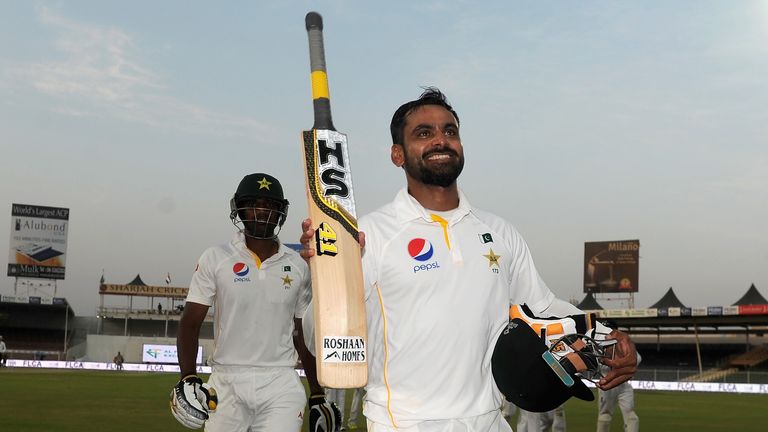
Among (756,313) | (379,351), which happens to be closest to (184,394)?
(379,351)

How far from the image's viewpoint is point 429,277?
308 centimetres

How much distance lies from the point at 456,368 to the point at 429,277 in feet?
1.14

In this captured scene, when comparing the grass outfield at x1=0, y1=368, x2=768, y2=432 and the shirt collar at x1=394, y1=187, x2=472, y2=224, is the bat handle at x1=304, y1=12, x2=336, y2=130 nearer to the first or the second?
the shirt collar at x1=394, y1=187, x2=472, y2=224

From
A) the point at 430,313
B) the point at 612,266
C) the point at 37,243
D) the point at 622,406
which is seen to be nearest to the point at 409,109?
the point at 430,313

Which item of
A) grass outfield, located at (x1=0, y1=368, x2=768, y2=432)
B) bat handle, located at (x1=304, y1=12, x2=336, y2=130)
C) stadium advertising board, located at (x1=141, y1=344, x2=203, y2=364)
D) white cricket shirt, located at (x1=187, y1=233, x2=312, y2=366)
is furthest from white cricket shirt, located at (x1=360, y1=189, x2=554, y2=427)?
stadium advertising board, located at (x1=141, y1=344, x2=203, y2=364)

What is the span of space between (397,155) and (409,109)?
19 cm

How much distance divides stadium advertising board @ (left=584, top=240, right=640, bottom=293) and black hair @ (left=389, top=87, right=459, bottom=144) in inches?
2201

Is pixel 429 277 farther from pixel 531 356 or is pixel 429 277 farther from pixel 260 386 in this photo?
pixel 260 386

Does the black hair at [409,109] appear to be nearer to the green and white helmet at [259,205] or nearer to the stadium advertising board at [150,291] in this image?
the green and white helmet at [259,205]

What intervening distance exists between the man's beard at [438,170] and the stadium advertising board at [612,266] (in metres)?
56.0

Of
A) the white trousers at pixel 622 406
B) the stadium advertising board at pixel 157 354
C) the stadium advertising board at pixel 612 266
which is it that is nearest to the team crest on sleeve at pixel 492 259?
the white trousers at pixel 622 406

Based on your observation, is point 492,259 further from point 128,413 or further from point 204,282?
point 128,413

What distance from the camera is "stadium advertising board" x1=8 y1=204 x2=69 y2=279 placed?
2351 inches

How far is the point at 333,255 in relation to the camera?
314cm
